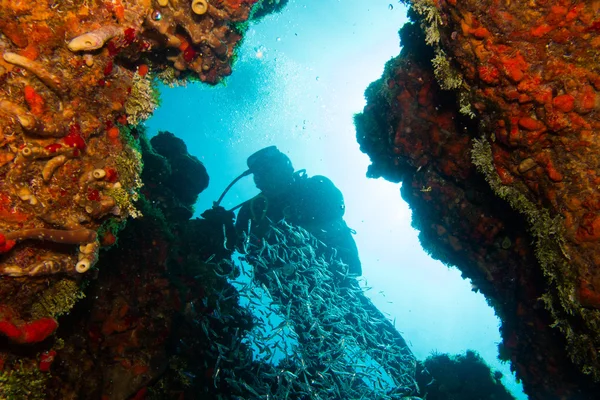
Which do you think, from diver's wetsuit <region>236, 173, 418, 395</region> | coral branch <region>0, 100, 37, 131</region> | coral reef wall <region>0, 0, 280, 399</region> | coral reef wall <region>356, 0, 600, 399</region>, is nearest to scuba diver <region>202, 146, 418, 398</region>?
diver's wetsuit <region>236, 173, 418, 395</region>

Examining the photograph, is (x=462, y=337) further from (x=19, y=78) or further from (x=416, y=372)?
(x=19, y=78)

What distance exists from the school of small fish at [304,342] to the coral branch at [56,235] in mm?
5189

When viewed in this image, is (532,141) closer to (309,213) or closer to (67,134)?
(67,134)

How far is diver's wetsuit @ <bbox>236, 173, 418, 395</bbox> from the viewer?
10906 millimetres

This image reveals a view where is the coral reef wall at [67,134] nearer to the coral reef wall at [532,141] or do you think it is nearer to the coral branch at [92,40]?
the coral branch at [92,40]

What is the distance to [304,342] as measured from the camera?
9641 millimetres

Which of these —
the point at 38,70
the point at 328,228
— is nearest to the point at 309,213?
the point at 328,228

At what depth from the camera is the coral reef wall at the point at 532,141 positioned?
295cm

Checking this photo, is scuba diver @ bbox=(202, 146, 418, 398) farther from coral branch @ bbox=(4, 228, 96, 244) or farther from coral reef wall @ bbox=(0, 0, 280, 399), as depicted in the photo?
coral branch @ bbox=(4, 228, 96, 244)

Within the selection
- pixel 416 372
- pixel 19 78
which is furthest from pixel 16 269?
pixel 416 372

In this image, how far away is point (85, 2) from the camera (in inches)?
109

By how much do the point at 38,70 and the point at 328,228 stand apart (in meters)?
11.1

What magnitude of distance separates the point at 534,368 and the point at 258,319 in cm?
629

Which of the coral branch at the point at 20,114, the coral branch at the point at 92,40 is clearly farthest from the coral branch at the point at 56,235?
the coral branch at the point at 92,40
